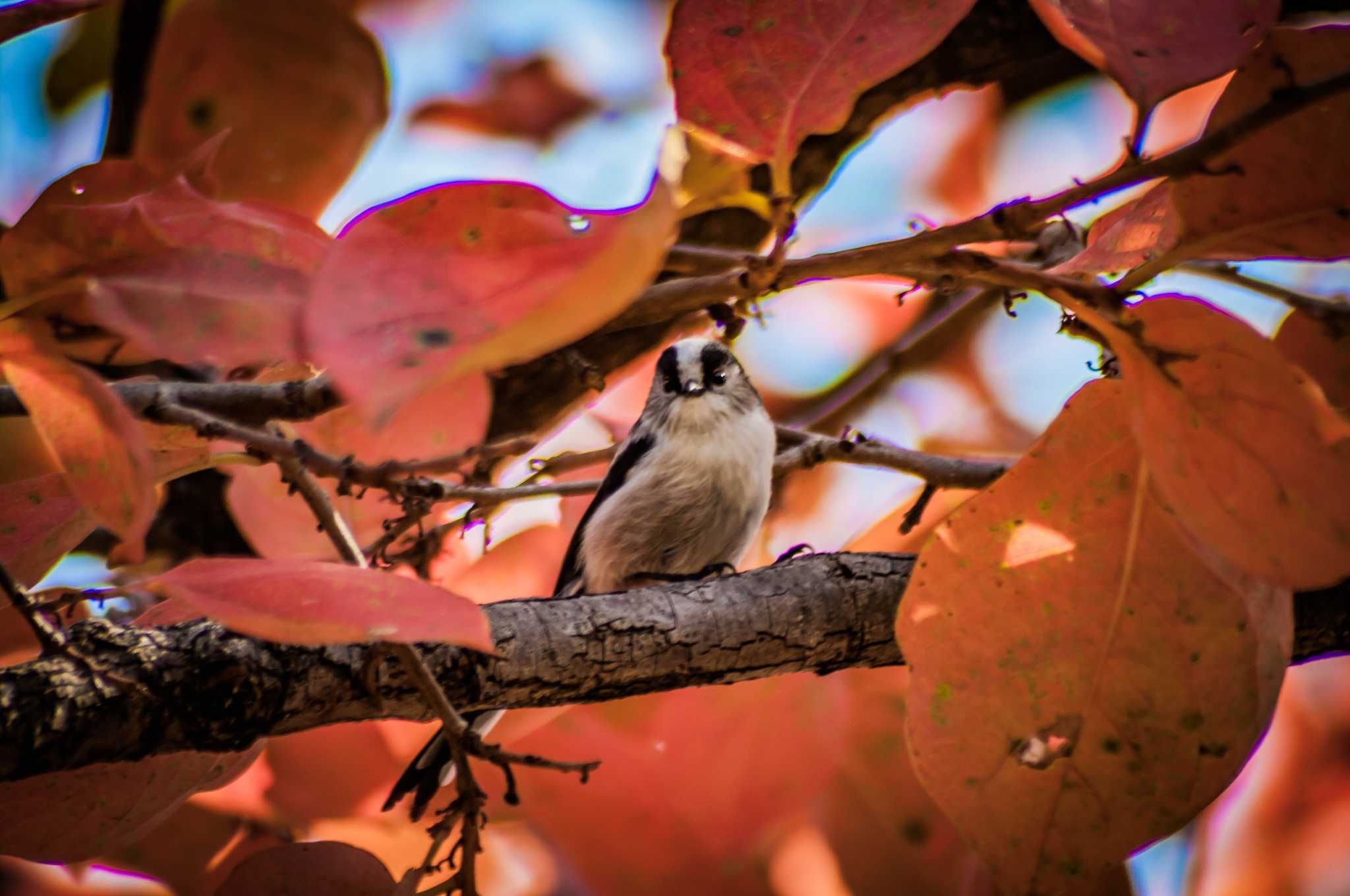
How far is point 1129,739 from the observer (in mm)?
724

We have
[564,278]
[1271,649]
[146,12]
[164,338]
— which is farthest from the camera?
[146,12]

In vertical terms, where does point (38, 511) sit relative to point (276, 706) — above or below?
above

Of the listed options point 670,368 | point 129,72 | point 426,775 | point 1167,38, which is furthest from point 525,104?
point 1167,38

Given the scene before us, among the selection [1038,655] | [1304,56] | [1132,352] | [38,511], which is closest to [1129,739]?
[1038,655]

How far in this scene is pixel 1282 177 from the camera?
718 mm

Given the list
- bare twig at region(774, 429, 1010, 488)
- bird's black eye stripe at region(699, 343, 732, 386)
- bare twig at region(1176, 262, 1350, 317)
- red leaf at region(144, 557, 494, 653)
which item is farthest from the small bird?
red leaf at region(144, 557, 494, 653)

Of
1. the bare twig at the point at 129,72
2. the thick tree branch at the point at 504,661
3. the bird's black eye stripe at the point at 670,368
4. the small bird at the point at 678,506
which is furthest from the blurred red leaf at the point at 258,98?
the bird's black eye stripe at the point at 670,368

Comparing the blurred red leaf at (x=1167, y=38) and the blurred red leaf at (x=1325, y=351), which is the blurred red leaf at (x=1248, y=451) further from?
the blurred red leaf at (x=1325, y=351)

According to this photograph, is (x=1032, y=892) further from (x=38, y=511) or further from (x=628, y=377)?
(x=628, y=377)

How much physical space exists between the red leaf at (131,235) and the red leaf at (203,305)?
0.01m

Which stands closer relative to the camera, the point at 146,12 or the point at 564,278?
the point at 564,278

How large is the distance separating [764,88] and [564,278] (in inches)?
13.2

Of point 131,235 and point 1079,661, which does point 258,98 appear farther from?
point 1079,661

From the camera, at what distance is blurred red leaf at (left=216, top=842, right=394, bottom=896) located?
92 cm
